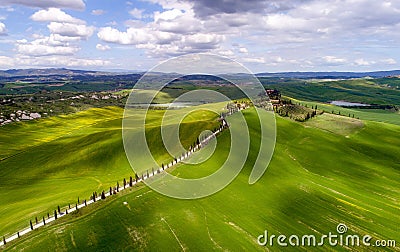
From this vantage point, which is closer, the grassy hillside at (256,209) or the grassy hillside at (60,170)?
the grassy hillside at (256,209)

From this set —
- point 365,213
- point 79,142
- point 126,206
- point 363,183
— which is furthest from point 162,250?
point 79,142

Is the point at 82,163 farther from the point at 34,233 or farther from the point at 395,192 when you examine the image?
the point at 395,192

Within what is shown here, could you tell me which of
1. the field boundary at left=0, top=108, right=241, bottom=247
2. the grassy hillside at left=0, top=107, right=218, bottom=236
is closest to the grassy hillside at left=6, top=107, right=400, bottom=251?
the field boundary at left=0, top=108, right=241, bottom=247

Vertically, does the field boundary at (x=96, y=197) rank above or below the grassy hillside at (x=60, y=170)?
above

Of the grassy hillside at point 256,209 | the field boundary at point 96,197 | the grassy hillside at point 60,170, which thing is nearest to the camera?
the grassy hillside at point 256,209

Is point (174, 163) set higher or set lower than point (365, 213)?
higher

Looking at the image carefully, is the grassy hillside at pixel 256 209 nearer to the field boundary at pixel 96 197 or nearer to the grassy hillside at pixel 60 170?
the field boundary at pixel 96 197

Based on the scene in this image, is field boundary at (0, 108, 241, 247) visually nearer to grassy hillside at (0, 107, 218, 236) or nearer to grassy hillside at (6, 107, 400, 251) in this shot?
grassy hillside at (6, 107, 400, 251)

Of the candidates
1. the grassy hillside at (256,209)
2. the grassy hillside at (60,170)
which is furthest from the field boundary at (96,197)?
the grassy hillside at (60,170)
